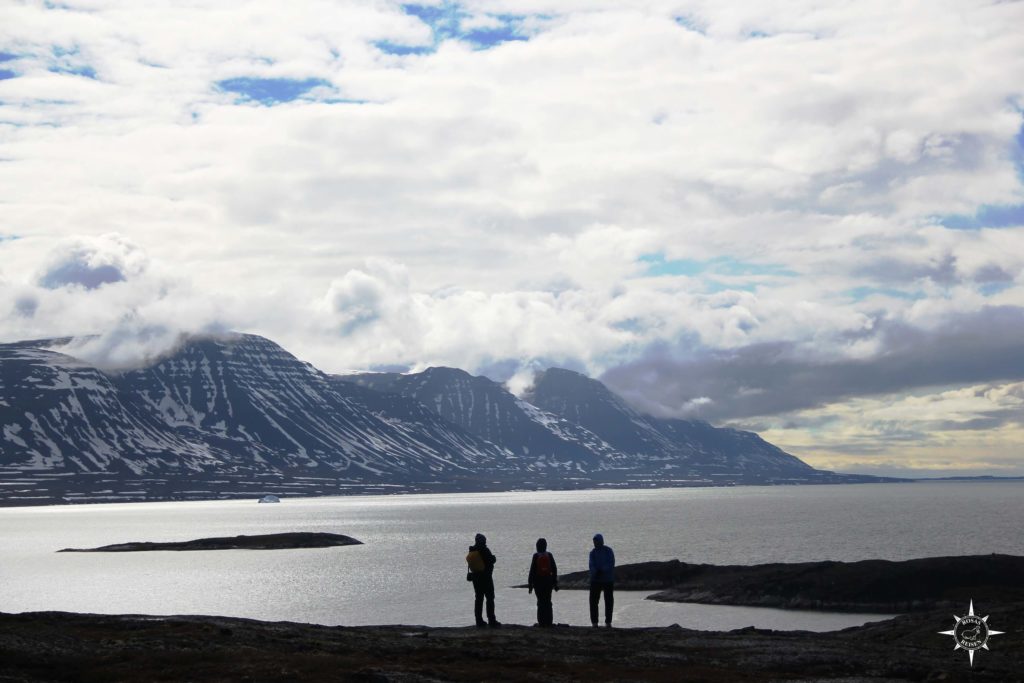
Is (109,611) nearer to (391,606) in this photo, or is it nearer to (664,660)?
(391,606)

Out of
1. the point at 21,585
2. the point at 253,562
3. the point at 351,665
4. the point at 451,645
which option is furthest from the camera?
the point at 253,562

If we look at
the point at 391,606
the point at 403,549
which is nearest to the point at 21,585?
the point at 391,606

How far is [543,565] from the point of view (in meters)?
42.5

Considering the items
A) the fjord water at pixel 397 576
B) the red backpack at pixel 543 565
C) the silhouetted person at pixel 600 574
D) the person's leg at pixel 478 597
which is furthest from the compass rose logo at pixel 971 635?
the fjord water at pixel 397 576

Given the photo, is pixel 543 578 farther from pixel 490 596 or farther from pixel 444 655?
pixel 444 655

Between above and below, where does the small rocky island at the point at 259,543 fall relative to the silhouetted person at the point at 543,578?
below

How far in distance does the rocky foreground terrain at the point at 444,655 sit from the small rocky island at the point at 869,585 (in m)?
42.5

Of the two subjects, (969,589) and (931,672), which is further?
(969,589)

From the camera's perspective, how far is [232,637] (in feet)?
125

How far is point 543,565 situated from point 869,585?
5507 centimetres

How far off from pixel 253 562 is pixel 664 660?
429 ft

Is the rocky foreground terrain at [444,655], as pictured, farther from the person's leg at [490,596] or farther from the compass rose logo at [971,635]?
the person's leg at [490,596]

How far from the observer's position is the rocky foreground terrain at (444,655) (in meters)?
31.1

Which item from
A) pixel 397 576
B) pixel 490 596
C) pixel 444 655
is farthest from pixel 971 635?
pixel 397 576
